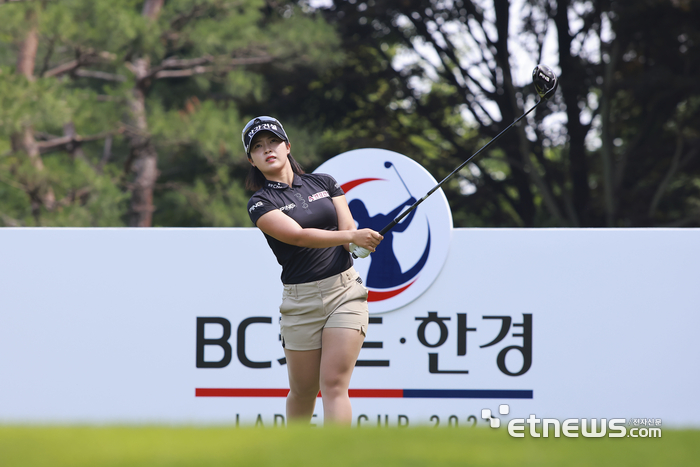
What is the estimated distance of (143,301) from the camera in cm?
367

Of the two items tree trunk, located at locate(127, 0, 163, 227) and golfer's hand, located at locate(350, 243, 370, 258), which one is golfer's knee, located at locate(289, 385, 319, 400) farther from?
tree trunk, located at locate(127, 0, 163, 227)

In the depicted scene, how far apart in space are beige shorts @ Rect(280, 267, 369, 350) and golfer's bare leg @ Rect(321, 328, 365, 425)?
1.5 inches

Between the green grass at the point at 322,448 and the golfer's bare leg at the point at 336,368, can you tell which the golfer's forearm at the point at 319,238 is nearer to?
the golfer's bare leg at the point at 336,368

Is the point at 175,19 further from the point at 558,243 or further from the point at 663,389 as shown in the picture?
the point at 663,389

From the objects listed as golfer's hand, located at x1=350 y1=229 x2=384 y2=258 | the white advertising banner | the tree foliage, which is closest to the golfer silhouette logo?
the white advertising banner

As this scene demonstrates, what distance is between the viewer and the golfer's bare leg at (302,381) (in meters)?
2.72

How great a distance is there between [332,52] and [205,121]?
2.25 metres

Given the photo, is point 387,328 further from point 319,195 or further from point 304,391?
point 319,195

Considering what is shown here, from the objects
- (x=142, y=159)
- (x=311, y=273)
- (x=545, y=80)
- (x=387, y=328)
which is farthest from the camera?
(x=142, y=159)

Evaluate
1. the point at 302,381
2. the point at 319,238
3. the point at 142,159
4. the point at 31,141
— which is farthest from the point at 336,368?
the point at 142,159

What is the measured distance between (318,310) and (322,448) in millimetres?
1387

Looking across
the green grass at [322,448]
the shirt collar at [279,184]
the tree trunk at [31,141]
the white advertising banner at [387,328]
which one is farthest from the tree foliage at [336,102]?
the green grass at [322,448]

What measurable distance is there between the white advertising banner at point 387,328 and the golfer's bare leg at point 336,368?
0.91m

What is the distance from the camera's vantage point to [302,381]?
2.76m
